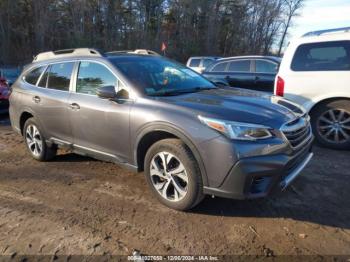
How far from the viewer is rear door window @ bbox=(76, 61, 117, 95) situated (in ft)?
13.9

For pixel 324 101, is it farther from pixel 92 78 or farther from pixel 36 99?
pixel 36 99

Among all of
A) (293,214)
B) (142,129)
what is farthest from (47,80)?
(293,214)

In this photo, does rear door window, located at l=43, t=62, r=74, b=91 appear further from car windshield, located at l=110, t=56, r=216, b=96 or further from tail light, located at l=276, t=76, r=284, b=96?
tail light, located at l=276, t=76, r=284, b=96

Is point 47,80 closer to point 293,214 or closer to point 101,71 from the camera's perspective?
point 101,71

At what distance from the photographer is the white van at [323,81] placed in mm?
5602

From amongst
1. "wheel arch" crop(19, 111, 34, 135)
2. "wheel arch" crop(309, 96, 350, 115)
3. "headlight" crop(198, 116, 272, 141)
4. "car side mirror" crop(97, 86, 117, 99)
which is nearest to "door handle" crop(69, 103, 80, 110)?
"car side mirror" crop(97, 86, 117, 99)

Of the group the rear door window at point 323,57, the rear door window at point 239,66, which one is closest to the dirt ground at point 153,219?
the rear door window at point 323,57

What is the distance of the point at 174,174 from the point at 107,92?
1.24 meters

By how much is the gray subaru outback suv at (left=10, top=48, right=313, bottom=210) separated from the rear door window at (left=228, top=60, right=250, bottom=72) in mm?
5306

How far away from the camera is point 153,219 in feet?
11.6

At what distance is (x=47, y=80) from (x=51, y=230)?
2.70 m

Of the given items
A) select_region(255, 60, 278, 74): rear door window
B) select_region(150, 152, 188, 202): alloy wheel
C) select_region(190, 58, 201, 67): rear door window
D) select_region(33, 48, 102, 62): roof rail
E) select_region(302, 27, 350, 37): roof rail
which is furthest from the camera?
select_region(190, 58, 201, 67): rear door window

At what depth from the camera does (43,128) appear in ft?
17.1

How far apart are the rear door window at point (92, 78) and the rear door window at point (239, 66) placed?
625 centimetres
